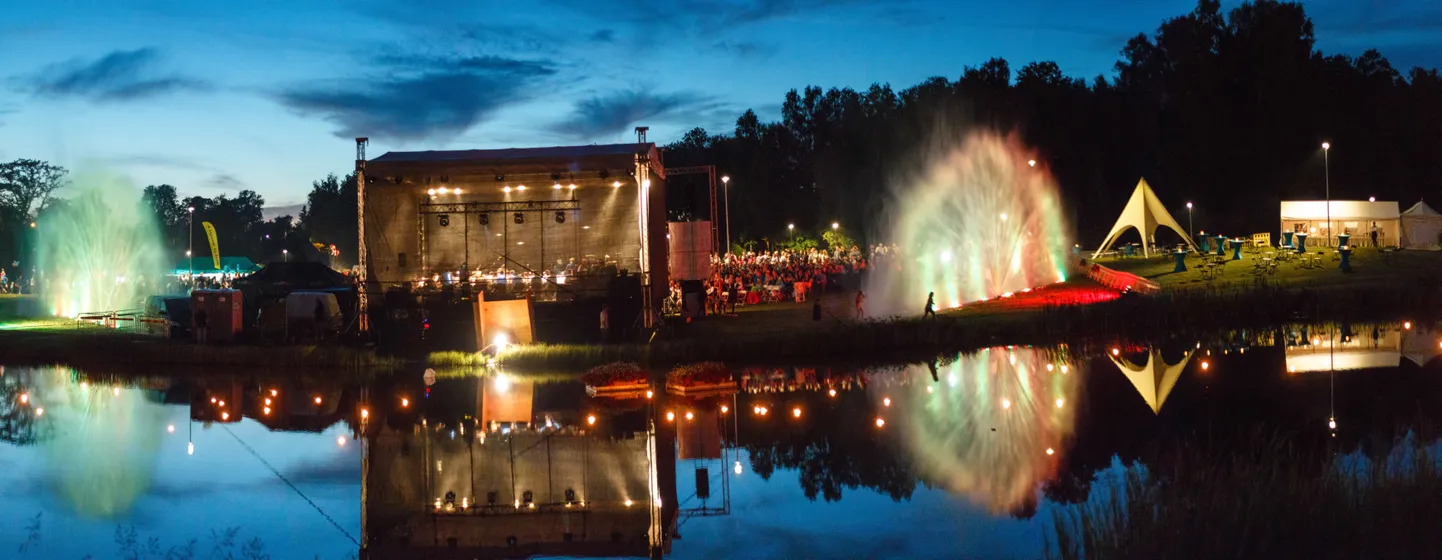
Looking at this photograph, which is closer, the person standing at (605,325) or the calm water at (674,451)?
the calm water at (674,451)

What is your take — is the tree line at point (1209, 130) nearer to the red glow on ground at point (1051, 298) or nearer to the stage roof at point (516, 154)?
the red glow on ground at point (1051, 298)

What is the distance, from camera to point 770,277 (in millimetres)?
53844

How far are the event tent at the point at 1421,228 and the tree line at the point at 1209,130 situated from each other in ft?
49.3

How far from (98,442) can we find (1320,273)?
132ft

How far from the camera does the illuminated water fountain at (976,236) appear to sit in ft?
150

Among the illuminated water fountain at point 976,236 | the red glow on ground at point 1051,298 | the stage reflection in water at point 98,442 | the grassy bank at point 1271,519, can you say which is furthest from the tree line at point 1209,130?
the grassy bank at point 1271,519

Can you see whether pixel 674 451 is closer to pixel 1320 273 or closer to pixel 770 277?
pixel 1320 273

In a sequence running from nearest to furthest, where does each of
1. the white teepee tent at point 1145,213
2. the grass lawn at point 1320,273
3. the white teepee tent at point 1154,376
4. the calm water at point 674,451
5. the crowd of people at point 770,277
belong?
the calm water at point 674,451 → the white teepee tent at point 1154,376 → the grass lawn at point 1320,273 → the crowd of people at point 770,277 → the white teepee tent at point 1145,213

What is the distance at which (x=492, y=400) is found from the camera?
877 inches

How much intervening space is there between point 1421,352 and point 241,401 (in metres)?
24.3

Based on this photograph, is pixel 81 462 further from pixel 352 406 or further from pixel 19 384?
pixel 19 384

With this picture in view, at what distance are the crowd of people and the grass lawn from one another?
542 inches

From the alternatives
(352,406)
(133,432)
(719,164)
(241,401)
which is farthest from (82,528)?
(719,164)

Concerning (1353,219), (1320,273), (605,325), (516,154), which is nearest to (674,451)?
(605,325)
